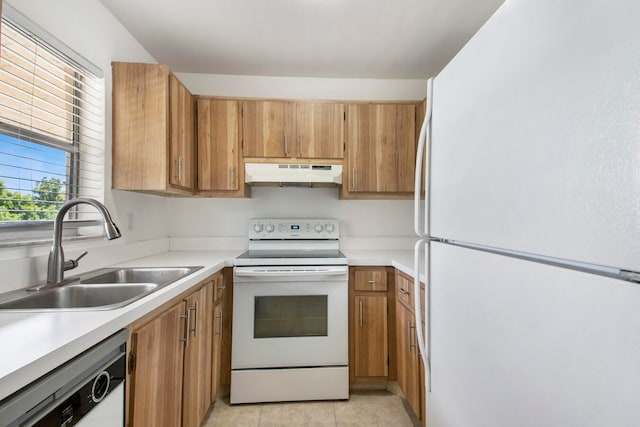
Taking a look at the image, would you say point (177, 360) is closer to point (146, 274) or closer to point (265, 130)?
point (146, 274)

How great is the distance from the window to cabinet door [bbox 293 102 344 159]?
Answer: 128 cm

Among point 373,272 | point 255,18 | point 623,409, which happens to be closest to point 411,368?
point 373,272

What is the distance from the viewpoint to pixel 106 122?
5.84 ft

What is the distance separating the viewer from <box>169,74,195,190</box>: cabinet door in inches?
76.6

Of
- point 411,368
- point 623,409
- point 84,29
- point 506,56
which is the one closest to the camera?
point 623,409

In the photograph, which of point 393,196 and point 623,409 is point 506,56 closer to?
point 623,409

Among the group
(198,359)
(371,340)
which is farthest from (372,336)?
(198,359)

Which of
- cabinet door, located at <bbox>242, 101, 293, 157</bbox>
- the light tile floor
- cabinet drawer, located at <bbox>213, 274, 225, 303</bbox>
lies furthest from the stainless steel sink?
cabinet door, located at <bbox>242, 101, 293, 157</bbox>

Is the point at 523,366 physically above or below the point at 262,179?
below

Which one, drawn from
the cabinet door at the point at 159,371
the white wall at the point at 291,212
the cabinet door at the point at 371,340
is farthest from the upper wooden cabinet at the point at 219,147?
the cabinet door at the point at 371,340

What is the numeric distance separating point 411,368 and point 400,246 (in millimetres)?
1130

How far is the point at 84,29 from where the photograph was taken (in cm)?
162

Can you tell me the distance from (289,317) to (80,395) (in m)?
1.38

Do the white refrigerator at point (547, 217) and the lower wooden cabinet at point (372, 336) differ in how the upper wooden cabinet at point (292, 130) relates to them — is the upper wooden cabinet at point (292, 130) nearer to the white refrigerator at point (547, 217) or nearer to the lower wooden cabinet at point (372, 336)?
the lower wooden cabinet at point (372, 336)
